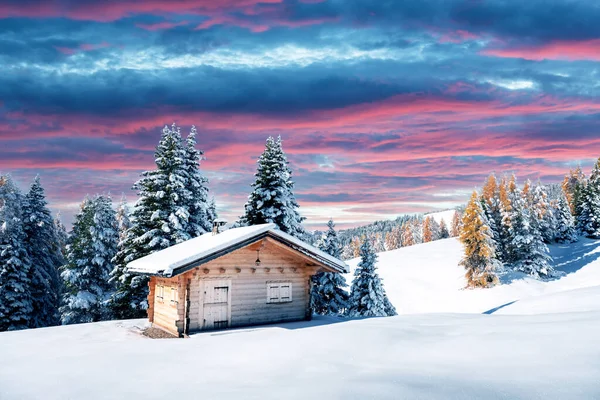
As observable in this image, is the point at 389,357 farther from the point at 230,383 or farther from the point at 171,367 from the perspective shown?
the point at 171,367

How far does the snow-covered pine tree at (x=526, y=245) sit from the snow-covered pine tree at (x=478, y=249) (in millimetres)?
4306

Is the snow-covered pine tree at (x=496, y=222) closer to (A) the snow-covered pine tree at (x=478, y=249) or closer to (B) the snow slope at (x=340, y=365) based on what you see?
(A) the snow-covered pine tree at (x=478, y=249)

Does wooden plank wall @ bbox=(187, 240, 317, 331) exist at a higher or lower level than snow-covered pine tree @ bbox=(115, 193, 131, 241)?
lower

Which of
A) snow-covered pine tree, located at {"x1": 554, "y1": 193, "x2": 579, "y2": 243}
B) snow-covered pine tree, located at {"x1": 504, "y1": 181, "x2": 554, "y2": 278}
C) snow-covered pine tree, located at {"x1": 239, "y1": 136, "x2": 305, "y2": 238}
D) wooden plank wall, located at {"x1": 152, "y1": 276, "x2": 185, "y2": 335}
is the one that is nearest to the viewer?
wooden plank wall, located at {"x1": 152, "y1": 276, "x2": 185, "y2": 335}

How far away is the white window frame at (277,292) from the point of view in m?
18.0

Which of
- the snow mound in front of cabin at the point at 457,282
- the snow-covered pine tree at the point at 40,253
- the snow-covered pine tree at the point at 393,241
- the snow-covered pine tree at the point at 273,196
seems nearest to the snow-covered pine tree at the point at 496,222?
the snow mound in front of cabin at the point at 457,282

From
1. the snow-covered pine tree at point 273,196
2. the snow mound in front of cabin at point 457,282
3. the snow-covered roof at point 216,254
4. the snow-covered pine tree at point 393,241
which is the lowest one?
the snow mound in front of cabin at point 457,282

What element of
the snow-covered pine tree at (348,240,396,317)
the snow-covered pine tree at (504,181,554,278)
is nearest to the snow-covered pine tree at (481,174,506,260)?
the snow-covered pine tree at (504,181,554,278)

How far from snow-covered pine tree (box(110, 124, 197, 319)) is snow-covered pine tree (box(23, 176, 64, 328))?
775 cm

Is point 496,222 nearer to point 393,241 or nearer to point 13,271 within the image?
point 13,271

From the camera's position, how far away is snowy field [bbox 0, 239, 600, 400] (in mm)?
6809

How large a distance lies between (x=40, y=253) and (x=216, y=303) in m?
22.6

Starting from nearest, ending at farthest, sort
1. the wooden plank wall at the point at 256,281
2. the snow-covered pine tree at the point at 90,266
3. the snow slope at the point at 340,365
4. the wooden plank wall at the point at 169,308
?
the snow slope at the point at 340,365 → the wooden plank wall at the point at 169,308 → the wooden plank wall at the point at 256,281 → the snow-covered pine tree at the point at 90,266

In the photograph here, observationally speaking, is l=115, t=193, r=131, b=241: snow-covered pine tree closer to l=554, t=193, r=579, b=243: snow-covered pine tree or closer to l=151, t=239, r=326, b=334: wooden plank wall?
l=151, t=239, r=326, b=334: wooden plank wall
